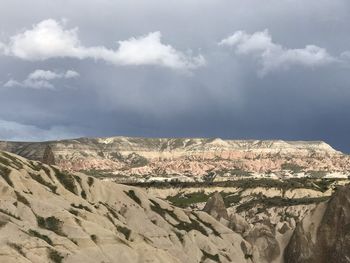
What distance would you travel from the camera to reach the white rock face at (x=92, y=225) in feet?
229

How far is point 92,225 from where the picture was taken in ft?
263

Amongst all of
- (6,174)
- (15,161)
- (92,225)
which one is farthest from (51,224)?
(15,161)

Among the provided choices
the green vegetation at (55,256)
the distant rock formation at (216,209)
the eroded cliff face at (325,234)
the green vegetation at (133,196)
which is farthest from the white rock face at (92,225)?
the distant rock formation at (216,209)

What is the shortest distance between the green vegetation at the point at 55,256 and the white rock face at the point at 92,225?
112 mm

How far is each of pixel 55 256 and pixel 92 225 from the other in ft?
42.4

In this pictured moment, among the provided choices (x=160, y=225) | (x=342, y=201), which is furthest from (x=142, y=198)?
(x=342, y=201)

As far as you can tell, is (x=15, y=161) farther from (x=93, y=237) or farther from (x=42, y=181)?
(x=93, y=237)

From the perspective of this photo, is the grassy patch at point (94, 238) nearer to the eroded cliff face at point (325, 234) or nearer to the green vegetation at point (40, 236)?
the green vegetation at point (40, 236)

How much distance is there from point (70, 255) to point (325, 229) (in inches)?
2006

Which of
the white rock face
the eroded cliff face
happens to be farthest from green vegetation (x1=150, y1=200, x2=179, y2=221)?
the eroded cliff face

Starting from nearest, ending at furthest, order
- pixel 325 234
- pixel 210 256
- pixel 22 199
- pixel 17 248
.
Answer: pixel 17 248
pixel 22 199
pixel 210 256
pixel 325 234

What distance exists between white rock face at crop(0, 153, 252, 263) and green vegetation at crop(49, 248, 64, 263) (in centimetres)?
11

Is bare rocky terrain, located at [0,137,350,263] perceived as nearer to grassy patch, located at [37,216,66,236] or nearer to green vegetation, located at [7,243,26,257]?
grassy patch, located at [37,216,66,236]

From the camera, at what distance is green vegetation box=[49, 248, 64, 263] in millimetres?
66875
